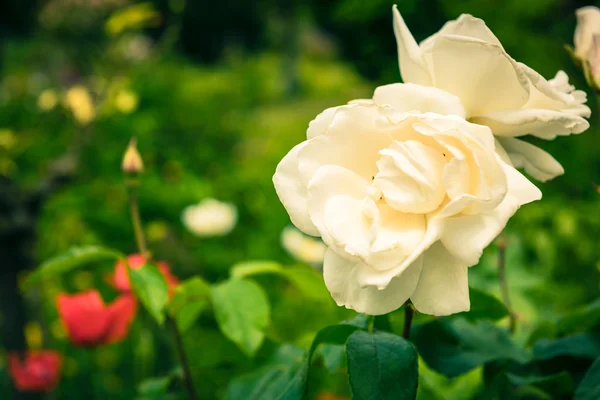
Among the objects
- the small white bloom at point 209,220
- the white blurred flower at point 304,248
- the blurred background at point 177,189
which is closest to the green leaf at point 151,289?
the blurred background at point 177,189

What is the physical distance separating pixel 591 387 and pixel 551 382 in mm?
89

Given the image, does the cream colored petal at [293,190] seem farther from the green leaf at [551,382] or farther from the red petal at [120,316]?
the red petal at [120,316]

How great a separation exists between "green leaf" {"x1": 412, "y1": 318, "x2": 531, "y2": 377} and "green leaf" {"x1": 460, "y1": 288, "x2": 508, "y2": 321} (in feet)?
0.05

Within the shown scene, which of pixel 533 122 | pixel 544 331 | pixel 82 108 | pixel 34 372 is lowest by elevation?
pixel 34 372

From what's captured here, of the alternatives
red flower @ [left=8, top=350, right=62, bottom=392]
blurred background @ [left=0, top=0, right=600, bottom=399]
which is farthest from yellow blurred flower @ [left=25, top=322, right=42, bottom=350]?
red flower @ [left=8, top=350, right=62, bottom=392]

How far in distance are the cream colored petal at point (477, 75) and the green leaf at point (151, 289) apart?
28cm

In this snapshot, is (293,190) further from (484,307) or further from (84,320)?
(84,320)

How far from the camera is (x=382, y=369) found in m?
0.33

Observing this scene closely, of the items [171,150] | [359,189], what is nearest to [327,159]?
[359,189]

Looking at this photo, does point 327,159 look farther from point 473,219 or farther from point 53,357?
point 53,357

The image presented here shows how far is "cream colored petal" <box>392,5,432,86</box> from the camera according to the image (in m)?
0.37

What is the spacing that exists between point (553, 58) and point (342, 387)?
1056mm

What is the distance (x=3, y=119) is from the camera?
2.15 meters

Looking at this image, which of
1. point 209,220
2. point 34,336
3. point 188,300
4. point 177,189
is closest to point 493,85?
point 188,300
